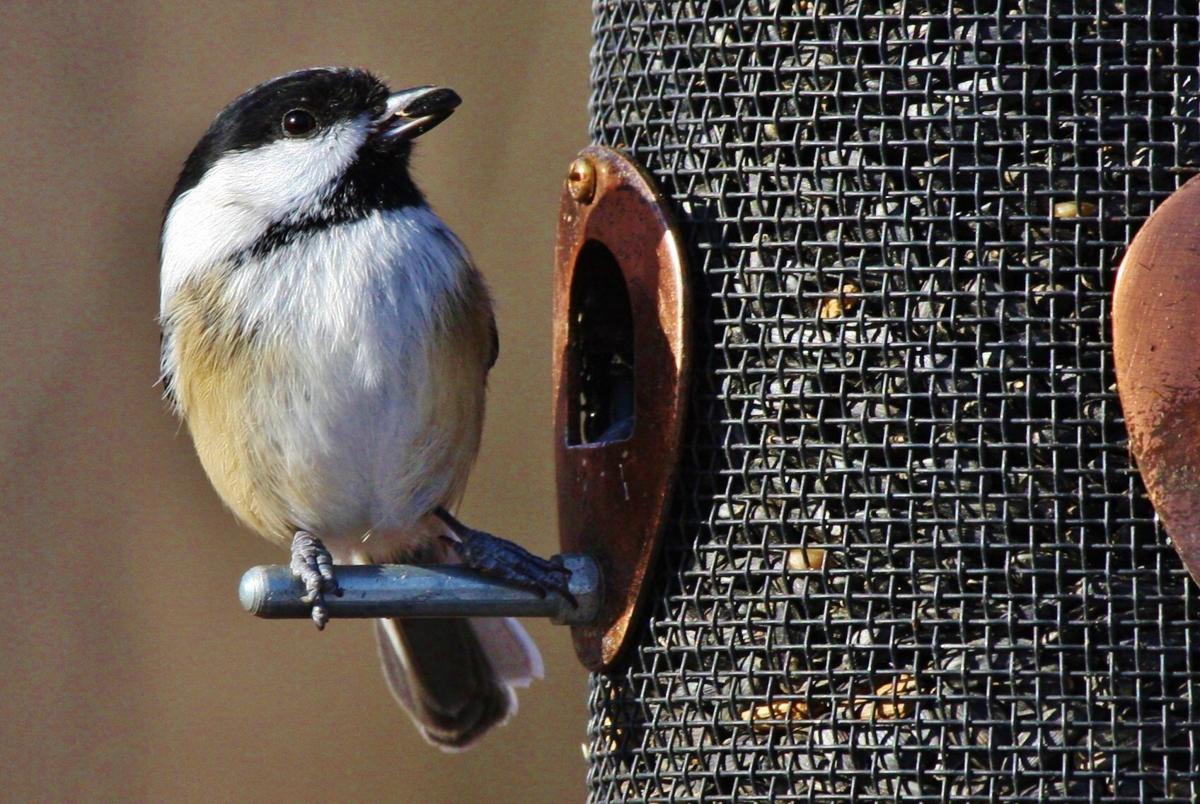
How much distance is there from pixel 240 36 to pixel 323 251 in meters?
2.66

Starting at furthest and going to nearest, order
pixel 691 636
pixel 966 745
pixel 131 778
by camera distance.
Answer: pixel 131 778 < pixel 691 636 < pixel 966 745

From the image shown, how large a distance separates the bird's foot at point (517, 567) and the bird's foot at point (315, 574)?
27 centimetres

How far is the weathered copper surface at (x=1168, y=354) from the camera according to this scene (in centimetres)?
284

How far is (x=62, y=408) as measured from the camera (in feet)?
19.6

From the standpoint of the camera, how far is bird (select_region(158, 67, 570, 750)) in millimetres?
3617

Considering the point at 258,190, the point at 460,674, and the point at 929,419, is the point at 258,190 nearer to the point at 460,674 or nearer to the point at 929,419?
the point at 460,674

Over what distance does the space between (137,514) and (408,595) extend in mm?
3015

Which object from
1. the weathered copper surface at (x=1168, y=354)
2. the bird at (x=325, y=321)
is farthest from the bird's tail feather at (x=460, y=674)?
the weathered copper surface at (x=1168, y=354)

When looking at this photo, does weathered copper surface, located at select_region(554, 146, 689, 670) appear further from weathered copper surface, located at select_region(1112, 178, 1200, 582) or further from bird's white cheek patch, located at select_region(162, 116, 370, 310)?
weathered copper surface, located at select_region(1112, 178, 1200, 582)

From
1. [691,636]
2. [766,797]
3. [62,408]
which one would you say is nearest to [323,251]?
[691,636]

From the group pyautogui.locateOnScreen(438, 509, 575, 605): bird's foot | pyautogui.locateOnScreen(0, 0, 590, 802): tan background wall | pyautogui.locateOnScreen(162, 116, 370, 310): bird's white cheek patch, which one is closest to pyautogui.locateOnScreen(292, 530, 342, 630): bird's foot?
pyautogui.locateOnScreen(438, 509, 575, 605): bird's foot

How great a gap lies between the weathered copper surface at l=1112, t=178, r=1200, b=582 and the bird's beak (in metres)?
1.38

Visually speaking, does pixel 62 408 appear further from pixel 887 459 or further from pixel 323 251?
pixel 887 459

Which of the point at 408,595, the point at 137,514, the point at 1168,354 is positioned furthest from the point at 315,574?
the point at 137,514
